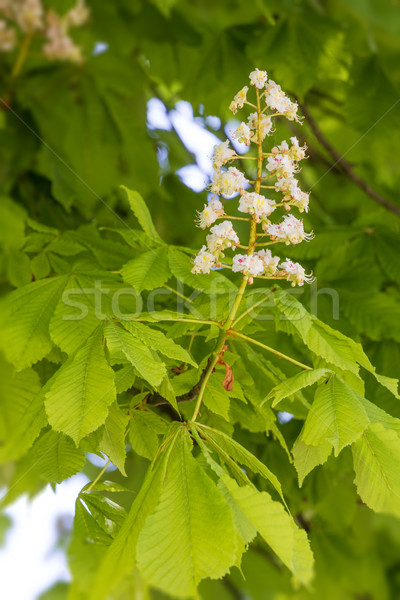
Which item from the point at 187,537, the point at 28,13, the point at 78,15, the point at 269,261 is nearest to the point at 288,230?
the point at 269,261

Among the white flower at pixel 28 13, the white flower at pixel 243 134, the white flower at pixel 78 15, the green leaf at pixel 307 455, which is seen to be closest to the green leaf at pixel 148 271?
the white flower at pixel 243 134

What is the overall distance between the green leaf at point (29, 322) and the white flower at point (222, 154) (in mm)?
358

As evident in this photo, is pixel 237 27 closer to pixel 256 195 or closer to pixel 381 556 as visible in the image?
pixel 256 195

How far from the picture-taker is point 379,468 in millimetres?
837

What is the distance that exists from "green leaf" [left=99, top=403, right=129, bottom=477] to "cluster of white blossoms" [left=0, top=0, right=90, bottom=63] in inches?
66.2

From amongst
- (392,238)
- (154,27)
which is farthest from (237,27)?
(392,238)

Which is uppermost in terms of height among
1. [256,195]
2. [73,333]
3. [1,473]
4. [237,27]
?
[237,27]

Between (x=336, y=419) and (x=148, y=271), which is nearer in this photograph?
(x=336, y=419)

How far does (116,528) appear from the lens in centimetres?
89

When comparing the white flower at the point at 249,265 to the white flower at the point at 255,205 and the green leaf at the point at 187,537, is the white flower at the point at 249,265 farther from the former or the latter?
the green leaf at the point at 187,537

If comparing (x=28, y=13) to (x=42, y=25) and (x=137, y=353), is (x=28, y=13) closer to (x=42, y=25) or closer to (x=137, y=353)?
(x=42, y=25)

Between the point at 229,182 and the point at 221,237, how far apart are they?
92mm

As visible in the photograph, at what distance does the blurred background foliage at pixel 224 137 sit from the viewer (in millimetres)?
1420

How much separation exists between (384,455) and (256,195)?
0.45 m
